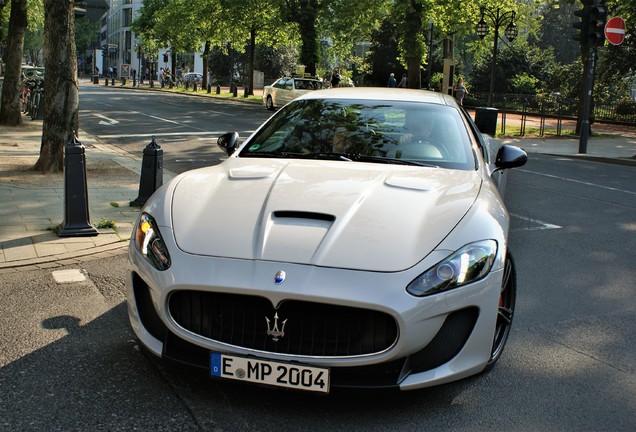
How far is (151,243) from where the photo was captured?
3.63 m

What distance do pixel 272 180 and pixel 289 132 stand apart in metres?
1.05

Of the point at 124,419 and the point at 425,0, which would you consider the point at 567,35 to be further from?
the point at 124,419

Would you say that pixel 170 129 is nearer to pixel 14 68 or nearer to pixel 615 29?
pixel 14 68

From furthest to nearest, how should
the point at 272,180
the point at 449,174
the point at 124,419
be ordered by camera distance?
1. the point at 449,174
2. the point at 272,180
3. the point at 124,419

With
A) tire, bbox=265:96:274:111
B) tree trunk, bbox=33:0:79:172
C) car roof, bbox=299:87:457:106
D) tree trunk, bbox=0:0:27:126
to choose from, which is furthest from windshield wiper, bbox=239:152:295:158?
tire, bbox=265:96:274:111

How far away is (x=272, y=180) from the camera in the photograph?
13.4ft

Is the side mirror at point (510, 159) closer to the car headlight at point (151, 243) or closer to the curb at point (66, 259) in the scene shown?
the car headlight at point (151, 243)

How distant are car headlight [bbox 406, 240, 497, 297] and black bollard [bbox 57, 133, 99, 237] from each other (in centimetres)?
463

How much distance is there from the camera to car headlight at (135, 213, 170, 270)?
11.4 ft

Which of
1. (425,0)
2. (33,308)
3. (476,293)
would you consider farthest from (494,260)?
(425,0)

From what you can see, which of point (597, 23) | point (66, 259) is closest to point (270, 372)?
point (66, 259)

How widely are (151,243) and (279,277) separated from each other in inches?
31.8

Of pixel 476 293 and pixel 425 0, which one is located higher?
pixel 425 0

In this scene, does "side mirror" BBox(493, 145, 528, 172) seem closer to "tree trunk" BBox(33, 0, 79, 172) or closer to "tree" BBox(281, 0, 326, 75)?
"tree trunk" BBox(33, 0, 79, 172)
